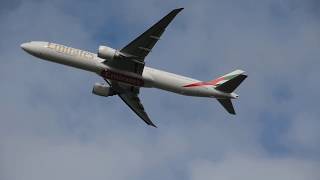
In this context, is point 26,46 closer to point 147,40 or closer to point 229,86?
point 147,40

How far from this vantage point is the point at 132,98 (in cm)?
10788

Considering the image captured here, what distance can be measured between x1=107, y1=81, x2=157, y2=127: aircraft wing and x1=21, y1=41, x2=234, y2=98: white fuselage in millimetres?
4387

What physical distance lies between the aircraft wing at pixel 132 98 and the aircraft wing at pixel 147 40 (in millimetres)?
7604

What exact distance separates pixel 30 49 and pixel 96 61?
8.52 metres

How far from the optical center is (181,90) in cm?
10019

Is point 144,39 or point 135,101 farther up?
point 144,39

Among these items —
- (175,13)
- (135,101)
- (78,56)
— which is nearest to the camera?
(175,13)

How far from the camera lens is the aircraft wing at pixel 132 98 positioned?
105500 mm

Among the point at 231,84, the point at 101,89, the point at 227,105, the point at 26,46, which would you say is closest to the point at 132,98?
the point at 101,89

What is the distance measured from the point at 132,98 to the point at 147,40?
1418 cm

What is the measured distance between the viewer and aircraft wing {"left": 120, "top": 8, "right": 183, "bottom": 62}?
92.2 m

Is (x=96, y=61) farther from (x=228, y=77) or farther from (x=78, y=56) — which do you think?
(x=228, y=77)

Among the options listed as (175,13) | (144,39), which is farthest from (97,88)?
(175,13)

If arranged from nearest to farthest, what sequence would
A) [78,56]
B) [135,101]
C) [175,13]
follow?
1. [175,13]
2. [78,56]
3. [135,101]
